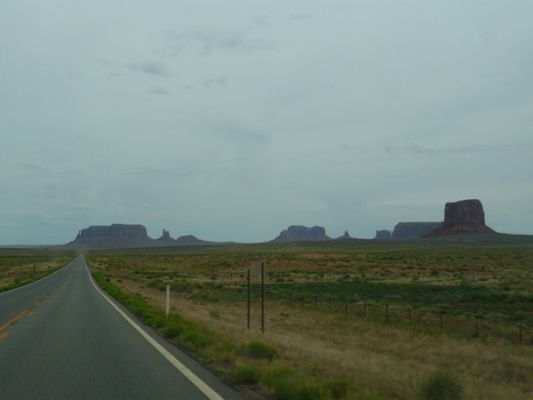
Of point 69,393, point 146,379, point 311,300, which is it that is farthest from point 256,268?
point 311,300

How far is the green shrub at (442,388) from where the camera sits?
26.1 ft

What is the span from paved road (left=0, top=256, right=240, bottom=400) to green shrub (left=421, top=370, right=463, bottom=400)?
266 centimetres

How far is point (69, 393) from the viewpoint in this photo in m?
8.26

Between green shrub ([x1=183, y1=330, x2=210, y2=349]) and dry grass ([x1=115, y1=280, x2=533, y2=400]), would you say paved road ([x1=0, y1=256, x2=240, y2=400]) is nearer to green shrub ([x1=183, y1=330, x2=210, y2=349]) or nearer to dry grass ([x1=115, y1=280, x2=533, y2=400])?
green shrub ([x1=183, y1=330, x2=210, y2=349])

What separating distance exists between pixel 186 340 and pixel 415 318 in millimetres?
14112

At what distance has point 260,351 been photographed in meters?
11.8

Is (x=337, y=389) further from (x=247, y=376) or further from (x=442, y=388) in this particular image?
(x=247, y=376)

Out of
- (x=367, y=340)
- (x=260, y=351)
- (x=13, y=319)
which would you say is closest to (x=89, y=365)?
(x=260, y=351)

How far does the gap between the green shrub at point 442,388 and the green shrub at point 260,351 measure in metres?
4.02

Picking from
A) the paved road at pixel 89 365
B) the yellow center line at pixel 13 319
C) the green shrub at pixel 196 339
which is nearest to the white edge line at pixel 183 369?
the paved road at pixel 89 365

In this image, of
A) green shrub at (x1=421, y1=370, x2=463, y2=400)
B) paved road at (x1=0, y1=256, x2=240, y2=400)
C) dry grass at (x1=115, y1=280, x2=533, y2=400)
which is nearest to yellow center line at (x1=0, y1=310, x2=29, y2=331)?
paved road at (x1=0, y1=256, x2=240, y2=400)

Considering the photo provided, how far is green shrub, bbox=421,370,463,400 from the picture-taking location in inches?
313

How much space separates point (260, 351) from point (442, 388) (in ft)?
15.1

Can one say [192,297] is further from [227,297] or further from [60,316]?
[60,316]
